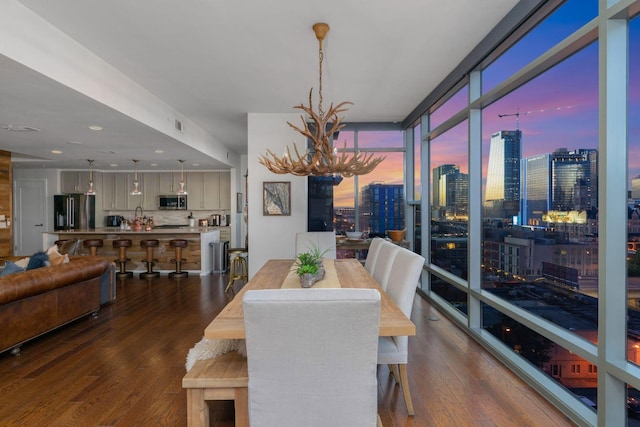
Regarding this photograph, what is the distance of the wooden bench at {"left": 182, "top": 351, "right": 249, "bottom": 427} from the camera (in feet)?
5.86

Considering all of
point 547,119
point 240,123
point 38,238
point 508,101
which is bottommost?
point 38,238

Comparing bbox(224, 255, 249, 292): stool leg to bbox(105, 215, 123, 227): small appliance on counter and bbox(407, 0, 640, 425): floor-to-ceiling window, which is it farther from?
bbox(105, 215, 123, 227): small appliance on counter

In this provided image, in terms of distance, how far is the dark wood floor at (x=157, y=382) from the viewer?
2.24m

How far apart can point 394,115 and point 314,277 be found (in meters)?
3.80

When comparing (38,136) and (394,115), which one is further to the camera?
(394,115)

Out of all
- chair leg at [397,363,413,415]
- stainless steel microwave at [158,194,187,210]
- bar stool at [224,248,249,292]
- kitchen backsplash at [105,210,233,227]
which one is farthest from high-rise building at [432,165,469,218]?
stainless steel microwave at [158,194,187,210]

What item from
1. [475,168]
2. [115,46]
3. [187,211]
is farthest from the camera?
[187,211]

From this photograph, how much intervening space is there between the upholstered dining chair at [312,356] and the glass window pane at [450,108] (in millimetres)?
3252

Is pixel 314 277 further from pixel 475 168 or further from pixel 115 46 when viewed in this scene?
pixel 115 46

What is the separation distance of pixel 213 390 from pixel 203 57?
2.93 m

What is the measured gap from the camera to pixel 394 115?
5605 millimetres

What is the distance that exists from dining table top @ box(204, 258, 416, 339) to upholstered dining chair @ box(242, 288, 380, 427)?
0.42ft

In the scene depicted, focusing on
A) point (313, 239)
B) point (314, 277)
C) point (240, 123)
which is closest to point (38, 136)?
point (240, 123)

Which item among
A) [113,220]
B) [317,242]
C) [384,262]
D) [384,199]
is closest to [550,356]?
[384,262]
